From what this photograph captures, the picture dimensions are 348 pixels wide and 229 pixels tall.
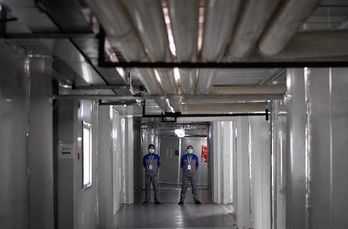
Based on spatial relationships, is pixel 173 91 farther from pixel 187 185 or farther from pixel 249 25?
pixel 187 185

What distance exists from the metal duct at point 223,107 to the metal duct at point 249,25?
16.5ft

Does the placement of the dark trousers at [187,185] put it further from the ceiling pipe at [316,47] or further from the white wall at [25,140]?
the ceiling pipe at [316,47]

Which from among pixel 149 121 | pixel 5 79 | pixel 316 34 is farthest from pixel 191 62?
pixel 149 121

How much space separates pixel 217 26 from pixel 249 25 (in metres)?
0.16

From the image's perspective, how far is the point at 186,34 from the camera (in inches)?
97.1

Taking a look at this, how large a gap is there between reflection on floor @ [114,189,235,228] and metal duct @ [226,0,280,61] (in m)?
6.44

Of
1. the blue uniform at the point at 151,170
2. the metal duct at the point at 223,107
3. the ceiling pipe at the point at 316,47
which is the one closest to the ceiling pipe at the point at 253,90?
the metal duct at the point at 223,107

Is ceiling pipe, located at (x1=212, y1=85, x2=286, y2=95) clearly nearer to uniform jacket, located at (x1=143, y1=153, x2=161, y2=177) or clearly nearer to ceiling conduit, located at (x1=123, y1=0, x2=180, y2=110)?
ceiling conduit, located at (x1=123, y1=0, x2=180, y2=110)

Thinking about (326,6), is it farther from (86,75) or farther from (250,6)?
(86,75)

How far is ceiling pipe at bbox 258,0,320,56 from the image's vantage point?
84.8 inches

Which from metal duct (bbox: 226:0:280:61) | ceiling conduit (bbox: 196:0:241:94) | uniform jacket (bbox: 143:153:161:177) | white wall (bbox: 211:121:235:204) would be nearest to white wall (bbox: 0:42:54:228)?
ceiling conduit (bbox: 196:0:241:94)

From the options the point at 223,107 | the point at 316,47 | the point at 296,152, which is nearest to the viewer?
the point at 316,47

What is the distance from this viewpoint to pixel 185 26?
233cm

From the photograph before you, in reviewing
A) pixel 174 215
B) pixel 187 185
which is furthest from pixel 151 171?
pixel 174 215
